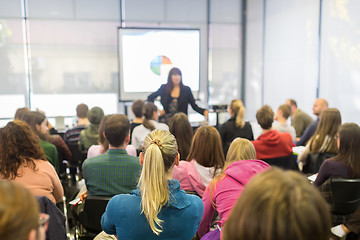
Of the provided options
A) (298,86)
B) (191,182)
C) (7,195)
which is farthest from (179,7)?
(7,195)

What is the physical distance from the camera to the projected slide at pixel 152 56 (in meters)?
7.55

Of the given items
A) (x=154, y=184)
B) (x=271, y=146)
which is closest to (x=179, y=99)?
(x=271, y=146)

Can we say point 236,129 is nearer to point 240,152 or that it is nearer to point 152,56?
point 240,152

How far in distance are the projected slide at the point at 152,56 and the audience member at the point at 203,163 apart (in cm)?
527

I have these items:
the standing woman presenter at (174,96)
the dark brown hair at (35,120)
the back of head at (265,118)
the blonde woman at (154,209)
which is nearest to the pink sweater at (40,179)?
the blonde woman at (154,209)

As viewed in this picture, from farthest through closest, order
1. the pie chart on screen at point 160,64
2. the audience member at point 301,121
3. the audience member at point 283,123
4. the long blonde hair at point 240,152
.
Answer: the pie chart on screen at point 160,64, the audience member at point 301,121, the audience member at point 283,123, the long blonde hair at point 240,152

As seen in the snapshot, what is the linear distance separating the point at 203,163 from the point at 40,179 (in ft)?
3.63

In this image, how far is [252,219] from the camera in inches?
29.3

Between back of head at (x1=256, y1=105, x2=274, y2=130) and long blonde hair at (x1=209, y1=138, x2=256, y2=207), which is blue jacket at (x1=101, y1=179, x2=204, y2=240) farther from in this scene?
back of head at (x1=256, y1=105, x2=274, y2=130)

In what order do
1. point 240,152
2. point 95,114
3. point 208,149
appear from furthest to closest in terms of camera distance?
point 95,114 < point 208,149 < point 240,152

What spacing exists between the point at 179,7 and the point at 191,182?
20.8 feet

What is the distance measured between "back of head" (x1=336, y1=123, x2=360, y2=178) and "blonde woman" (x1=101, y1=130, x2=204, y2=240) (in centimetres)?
146

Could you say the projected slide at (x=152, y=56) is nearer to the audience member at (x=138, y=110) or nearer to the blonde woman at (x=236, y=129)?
the audience member at (x=138, y=110)

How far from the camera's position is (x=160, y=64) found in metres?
7.74
